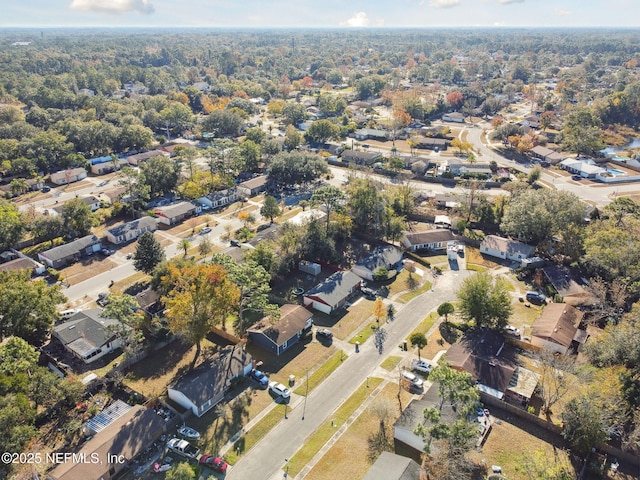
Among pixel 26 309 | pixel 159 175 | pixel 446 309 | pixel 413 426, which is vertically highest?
pixel 26 309

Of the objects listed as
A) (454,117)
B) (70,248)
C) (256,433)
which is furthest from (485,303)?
(454,117)

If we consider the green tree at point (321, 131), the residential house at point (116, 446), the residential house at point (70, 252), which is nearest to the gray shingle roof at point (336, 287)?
the residential house at point (116, 446)

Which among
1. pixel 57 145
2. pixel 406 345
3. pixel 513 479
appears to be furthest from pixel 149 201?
pixel 513 479

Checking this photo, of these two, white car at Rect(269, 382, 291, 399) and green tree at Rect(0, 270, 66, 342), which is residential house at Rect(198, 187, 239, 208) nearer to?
green tree at Rect(0, 270, 66, 342)

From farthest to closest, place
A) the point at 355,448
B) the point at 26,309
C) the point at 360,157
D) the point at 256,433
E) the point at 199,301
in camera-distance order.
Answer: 1. the point at 360,157
2. the point at 26,309
3. the point at 199,301
4. the point at 256,433
5. the point at 355,448

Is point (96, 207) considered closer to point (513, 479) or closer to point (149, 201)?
point (149, 201)

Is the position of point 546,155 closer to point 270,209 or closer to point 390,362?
point 270,209

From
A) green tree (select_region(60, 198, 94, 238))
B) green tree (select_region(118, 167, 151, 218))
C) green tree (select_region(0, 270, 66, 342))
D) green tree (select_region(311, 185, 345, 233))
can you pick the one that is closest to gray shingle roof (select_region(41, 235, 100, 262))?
green tree (select_region(60, 198, 94, 238))
